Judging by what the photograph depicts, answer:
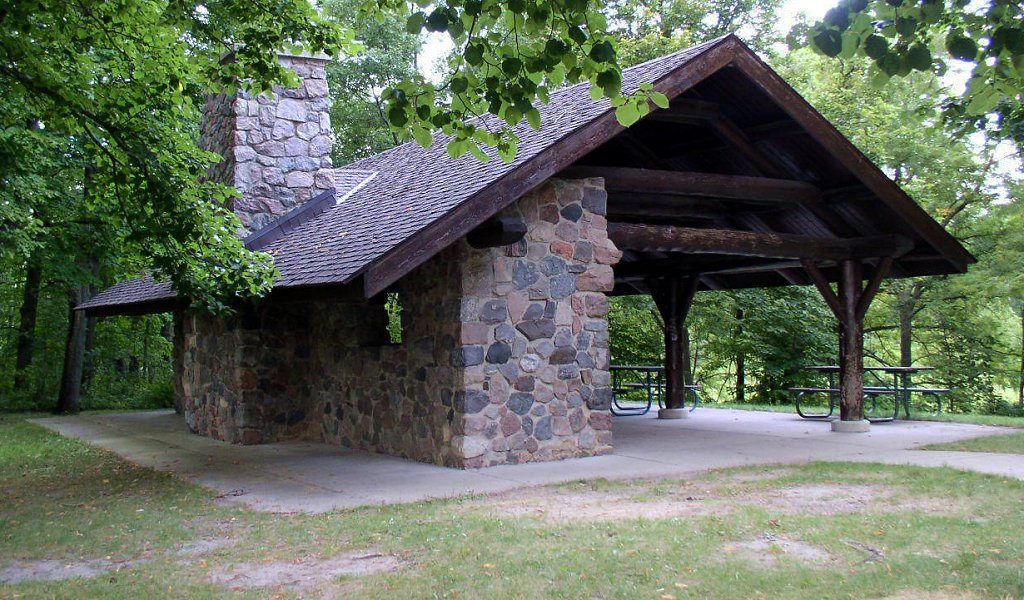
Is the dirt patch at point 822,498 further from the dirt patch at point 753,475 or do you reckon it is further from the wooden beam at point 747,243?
the wooden beam at point 747,243

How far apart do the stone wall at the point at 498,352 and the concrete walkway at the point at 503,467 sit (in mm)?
284

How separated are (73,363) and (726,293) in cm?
1414

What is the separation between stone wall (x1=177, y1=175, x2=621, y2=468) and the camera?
823 centimetres

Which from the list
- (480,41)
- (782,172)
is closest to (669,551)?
(480,41)

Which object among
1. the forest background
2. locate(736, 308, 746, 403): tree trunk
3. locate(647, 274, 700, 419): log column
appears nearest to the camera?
locate(647, 274, 700, 419): log column

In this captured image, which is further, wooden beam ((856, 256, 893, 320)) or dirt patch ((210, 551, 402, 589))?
wooden beam ((856, 256, 893, 320))

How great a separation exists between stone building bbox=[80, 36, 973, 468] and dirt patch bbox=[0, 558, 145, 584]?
8.81 feet

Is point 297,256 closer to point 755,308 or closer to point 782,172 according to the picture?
point 782,172

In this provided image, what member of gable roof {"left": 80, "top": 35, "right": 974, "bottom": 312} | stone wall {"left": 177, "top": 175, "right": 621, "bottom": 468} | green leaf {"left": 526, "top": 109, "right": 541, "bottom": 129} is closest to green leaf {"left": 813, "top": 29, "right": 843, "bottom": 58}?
green leaf {"left": 526, "top": 109, "right": 541, "bottom": 129}

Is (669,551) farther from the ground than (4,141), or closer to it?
closer to it

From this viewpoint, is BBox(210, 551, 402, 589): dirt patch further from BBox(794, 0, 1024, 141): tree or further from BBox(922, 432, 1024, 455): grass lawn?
BBox(922, 432, 1024, 455): grass lawn

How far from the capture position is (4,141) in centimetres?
876

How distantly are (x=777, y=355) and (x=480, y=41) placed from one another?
17016 mm

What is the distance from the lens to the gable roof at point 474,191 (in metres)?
7.42
